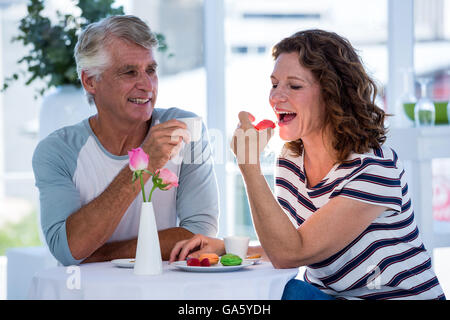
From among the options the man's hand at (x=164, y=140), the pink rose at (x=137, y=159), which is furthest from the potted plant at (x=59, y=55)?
the pink rose at (x=137, y=159)

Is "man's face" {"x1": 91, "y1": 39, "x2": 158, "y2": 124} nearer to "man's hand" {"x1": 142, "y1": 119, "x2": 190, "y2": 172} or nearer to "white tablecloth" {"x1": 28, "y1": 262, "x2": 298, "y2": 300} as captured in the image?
"man's hand" {"x1": 142, "y1": 119, "x2": 190, "y2": 172}

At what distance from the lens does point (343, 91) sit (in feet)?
6.40

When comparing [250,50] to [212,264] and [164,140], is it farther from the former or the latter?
[212,264]

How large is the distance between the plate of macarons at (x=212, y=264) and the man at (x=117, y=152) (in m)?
0.33

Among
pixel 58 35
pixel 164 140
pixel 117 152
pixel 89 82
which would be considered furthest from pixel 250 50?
pixel 164 140

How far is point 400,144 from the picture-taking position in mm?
3418

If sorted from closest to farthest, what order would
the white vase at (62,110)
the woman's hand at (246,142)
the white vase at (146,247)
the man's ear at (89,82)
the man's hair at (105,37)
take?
1. the white vase at (146,247)
2. the woman's hand at (246,142)
3. the man's hair at (105,37)
4. the man's ear at (89,82)
5. the white vase at (62,110)

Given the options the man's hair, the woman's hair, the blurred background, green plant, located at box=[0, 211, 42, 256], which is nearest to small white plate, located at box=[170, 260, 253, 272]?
the woman's hair

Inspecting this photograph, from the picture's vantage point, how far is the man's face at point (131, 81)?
230 cm

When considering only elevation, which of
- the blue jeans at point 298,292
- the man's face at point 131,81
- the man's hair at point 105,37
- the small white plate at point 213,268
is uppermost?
the man's hair at point 105,37

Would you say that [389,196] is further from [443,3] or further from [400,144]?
[443,3]

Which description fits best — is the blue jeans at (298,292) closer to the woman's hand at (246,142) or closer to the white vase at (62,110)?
the woman's hand at (246,142)

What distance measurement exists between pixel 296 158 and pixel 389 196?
416mm

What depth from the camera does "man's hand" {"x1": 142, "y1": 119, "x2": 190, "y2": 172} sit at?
1.86 m
